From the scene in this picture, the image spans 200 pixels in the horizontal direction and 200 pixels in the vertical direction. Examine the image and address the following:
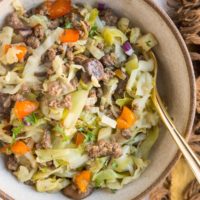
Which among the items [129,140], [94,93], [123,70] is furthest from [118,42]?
[129,140]

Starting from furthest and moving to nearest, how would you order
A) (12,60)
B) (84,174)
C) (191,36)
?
(191,36) → (84,174) → (12,60)

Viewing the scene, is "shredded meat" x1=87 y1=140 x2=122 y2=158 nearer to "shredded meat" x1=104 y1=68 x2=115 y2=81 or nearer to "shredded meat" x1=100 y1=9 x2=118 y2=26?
"shredded meat" x1=104 y1=68 x2=115 y2=81

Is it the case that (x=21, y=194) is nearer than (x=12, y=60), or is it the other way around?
(x=12, y=60)

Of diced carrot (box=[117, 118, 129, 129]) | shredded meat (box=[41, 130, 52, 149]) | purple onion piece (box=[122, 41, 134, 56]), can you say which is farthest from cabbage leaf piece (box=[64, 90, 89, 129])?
purple onion piece (box=[122, 41, 134, 56])

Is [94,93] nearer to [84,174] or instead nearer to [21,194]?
[84,174]

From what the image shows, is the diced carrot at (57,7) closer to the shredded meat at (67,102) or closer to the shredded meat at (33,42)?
the shredded meat at (33,42)

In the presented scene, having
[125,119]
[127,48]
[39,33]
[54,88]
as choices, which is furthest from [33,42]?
[125,119]

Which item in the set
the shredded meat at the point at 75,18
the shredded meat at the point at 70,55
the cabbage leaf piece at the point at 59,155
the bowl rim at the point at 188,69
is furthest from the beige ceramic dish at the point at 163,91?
the shredded meat at the point at 70,55
